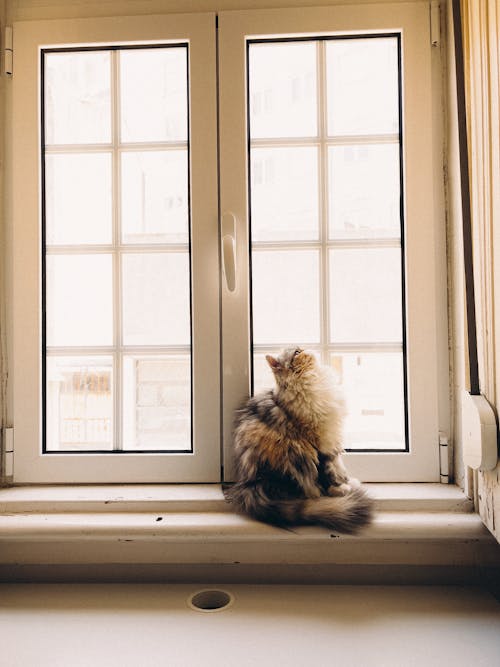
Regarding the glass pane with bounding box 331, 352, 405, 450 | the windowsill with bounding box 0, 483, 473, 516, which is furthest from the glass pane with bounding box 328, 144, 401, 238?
the windowsill with bounding box 0, 483, 473, 516

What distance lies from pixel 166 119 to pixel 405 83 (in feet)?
2.12

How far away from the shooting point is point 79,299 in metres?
1.30

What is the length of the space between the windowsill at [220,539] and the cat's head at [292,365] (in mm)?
339

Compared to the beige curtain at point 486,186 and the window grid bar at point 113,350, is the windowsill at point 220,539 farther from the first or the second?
the window grid bar at point 113,350

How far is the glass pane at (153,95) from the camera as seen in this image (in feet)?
4.17

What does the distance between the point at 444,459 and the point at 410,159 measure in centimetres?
79

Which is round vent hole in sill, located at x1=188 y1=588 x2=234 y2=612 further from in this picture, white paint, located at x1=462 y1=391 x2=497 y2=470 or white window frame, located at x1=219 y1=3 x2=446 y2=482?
white paint, located at x1=462 y1=391 x2=497 y2=470

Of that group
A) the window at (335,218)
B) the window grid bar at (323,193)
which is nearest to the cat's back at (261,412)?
the window at (335,218)

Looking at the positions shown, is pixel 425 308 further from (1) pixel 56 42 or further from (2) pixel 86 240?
(1) pixel 56 42

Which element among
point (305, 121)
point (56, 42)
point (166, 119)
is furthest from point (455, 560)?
point (56, 42)

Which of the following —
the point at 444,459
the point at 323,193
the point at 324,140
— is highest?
the point at 324,140

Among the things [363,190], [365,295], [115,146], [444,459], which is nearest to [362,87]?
[363,190]

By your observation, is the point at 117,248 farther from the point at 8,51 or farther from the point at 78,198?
the point at 8,51

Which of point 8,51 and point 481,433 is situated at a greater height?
point 8,51
